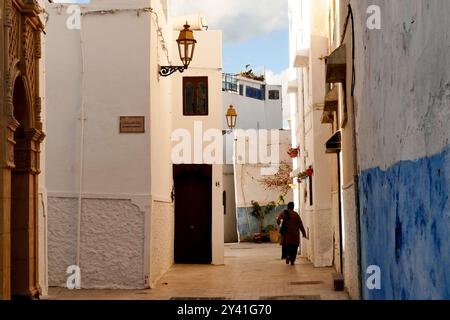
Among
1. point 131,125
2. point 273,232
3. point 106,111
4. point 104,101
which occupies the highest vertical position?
point 104,101

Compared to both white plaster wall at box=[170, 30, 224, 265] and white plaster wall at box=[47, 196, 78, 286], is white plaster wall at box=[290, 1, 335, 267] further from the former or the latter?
white plaster wall at box=[47, 196, 78, 286]

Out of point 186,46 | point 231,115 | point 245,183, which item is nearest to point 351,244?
point 186,46

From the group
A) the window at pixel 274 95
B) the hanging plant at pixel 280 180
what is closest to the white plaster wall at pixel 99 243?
the hanging plant at pixel 280 180

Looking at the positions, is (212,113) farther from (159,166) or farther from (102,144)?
(102,144)

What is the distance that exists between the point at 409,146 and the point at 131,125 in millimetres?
10083

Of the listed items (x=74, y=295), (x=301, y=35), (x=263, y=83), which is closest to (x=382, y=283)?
(x=74, y=295)

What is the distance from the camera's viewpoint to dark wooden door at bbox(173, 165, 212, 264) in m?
22.3

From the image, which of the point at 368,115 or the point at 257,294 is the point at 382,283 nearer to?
the point at 368,115

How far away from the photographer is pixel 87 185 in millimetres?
15117

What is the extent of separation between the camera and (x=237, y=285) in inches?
622

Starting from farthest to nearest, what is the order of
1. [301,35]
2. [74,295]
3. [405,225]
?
[301,35] < [74,295] < [405,225]

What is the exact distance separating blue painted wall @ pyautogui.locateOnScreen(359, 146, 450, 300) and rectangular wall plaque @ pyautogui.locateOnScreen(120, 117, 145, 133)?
7.17 m

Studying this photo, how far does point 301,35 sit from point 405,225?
1861cm

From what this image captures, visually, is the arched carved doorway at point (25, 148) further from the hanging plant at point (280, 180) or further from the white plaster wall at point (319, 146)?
the hanging plant at point (280, 180)
